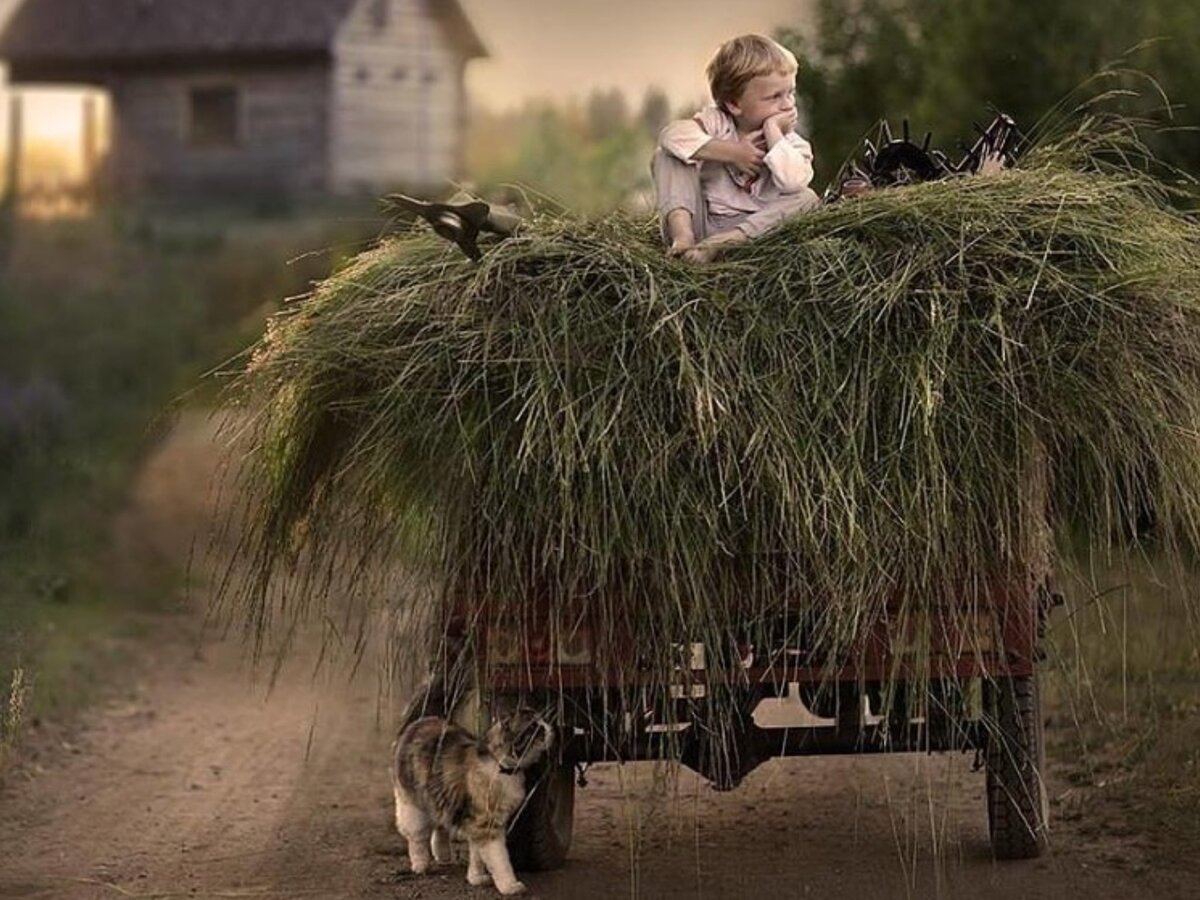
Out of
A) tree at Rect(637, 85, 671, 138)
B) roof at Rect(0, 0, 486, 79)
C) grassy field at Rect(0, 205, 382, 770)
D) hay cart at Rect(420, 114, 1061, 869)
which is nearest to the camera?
hay cart at Rect(420, 114, 1061, 869)

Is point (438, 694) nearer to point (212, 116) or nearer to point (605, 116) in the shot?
point (605, 116)

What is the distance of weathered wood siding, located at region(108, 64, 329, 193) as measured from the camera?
95.6 ft

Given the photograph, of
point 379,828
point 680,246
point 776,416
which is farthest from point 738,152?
point 379,828

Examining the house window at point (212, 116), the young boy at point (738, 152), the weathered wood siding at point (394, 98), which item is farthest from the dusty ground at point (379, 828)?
the house window at point (212, 116)

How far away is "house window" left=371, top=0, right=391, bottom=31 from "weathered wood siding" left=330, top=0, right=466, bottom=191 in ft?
0.04

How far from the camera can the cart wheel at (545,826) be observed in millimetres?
6609

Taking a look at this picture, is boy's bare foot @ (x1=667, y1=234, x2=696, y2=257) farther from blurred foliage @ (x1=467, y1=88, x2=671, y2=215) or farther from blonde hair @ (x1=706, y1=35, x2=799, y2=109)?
blurred foliage @ (x1=467, y1=88, x2=671, y2=215)

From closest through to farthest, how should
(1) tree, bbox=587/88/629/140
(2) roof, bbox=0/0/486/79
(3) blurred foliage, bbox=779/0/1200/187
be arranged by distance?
1. (3) blurred foliage, bbox=779/0/1200/187
2. (1) tree, bbox=587/88/629/140
3. (2) roof, bbox=0/0/486/79

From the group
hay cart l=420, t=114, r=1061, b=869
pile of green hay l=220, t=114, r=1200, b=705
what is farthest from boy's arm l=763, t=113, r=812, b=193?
hay cart l=420, t=114, r=1061, b=869

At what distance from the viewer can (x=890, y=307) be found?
5.75m

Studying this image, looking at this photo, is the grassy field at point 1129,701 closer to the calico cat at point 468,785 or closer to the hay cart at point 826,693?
the hay cart at point 826,693

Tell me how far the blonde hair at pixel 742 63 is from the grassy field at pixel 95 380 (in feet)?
3.83

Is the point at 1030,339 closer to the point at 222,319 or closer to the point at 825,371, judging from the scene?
the point at 825,371

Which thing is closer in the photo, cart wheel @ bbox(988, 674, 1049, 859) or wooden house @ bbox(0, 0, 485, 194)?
cart wheel @ bbox(988, 674, 1049, 859)
